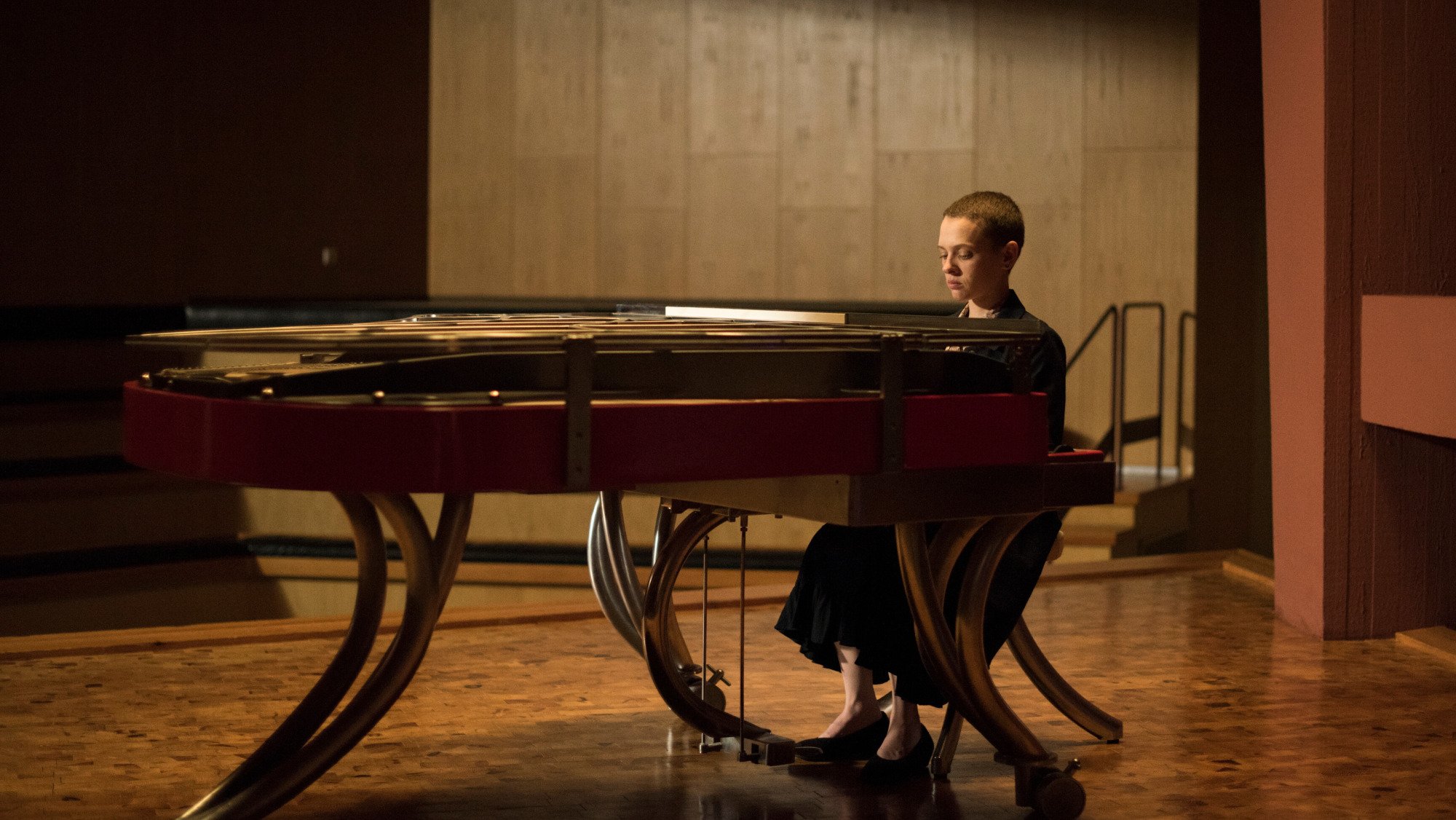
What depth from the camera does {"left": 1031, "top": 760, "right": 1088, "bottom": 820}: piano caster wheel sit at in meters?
2.25

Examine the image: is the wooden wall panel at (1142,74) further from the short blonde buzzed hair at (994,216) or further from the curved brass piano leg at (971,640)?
the curved brass piano leg at (971,640)

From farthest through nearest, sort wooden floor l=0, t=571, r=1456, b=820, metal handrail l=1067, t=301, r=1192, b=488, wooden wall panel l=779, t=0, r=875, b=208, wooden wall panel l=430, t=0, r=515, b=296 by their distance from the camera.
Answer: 1. wooden wall panel l=430, t=0, r=515, b=296
2. wooden wall panel l=779, t=0, r=875, b=208
3. metal handrail l=1067, t=301, r=1192, b=488
4. wooden floor l=0, t=571, r=1456, b=820

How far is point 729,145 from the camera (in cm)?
736

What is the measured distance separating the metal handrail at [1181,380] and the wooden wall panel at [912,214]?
1.05 metres

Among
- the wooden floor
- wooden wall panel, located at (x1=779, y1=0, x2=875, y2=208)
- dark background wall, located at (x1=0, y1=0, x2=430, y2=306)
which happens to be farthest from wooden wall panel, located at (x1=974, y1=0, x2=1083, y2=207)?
the wooden floor

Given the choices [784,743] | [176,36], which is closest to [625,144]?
[176,36]

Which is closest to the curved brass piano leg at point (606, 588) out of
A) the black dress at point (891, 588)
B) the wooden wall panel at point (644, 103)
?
the black dress at point (891, 588)

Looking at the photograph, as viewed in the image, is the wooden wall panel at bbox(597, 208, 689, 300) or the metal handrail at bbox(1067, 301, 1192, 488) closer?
the metal handrail at bbox(1067, 301, 1192, 488)

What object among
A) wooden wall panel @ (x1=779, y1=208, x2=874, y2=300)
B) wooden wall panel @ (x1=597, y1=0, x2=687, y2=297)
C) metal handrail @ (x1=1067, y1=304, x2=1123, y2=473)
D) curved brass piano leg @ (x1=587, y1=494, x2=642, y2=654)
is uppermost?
wooden wall panel @ (x1=597, y1=0, x2=687, y2=297)

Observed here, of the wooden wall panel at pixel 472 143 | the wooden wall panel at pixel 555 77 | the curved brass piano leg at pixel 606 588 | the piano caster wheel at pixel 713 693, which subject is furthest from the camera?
the wooden wall panel at pixel 472 143

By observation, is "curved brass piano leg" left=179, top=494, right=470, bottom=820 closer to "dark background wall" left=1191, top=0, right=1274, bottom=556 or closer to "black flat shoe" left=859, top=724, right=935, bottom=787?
"black flat shoe" left=859, top=724, right=935, bottom=787

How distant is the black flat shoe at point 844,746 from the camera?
2.55 m

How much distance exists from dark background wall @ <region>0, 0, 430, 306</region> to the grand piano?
5.31 meters

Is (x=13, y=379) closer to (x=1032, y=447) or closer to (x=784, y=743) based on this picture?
(x=784, y=743)
